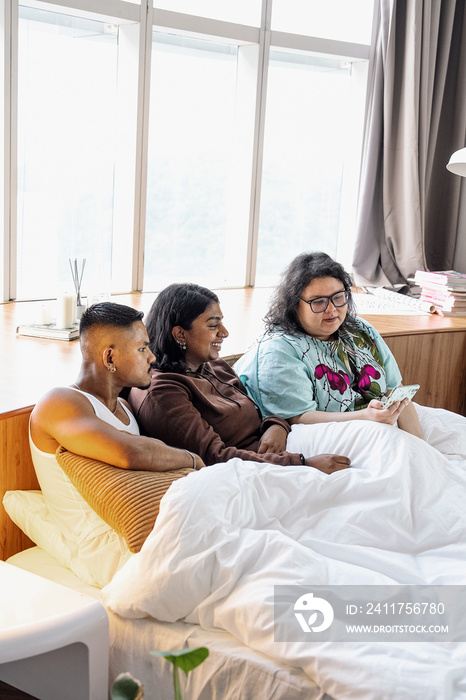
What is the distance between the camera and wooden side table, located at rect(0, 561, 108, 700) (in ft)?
3.84

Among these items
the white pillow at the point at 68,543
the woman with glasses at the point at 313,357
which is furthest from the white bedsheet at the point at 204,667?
the woman with glasses at the point at 313,357

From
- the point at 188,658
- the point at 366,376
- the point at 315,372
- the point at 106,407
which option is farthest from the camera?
the point at 366,376

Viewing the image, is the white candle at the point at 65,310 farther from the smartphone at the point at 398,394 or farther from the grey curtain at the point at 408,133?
the grey curtain at the point at 408,133

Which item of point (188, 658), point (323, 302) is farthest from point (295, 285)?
point (188, 658)

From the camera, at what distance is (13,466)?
1.72 m

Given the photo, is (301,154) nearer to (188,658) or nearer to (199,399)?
(199,399)

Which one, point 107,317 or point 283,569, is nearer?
point 283,569

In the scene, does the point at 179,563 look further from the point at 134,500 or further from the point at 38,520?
the point at 38,520

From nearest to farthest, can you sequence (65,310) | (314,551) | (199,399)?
1. (314,551)
2. (199,399)
3. (65,310)

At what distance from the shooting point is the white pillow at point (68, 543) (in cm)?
150

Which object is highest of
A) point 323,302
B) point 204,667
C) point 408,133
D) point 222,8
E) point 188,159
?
point 222,8

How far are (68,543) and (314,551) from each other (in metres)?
0.54

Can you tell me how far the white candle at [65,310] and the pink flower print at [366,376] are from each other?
41.1 inches

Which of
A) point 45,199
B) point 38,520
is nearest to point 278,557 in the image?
point 38,520
